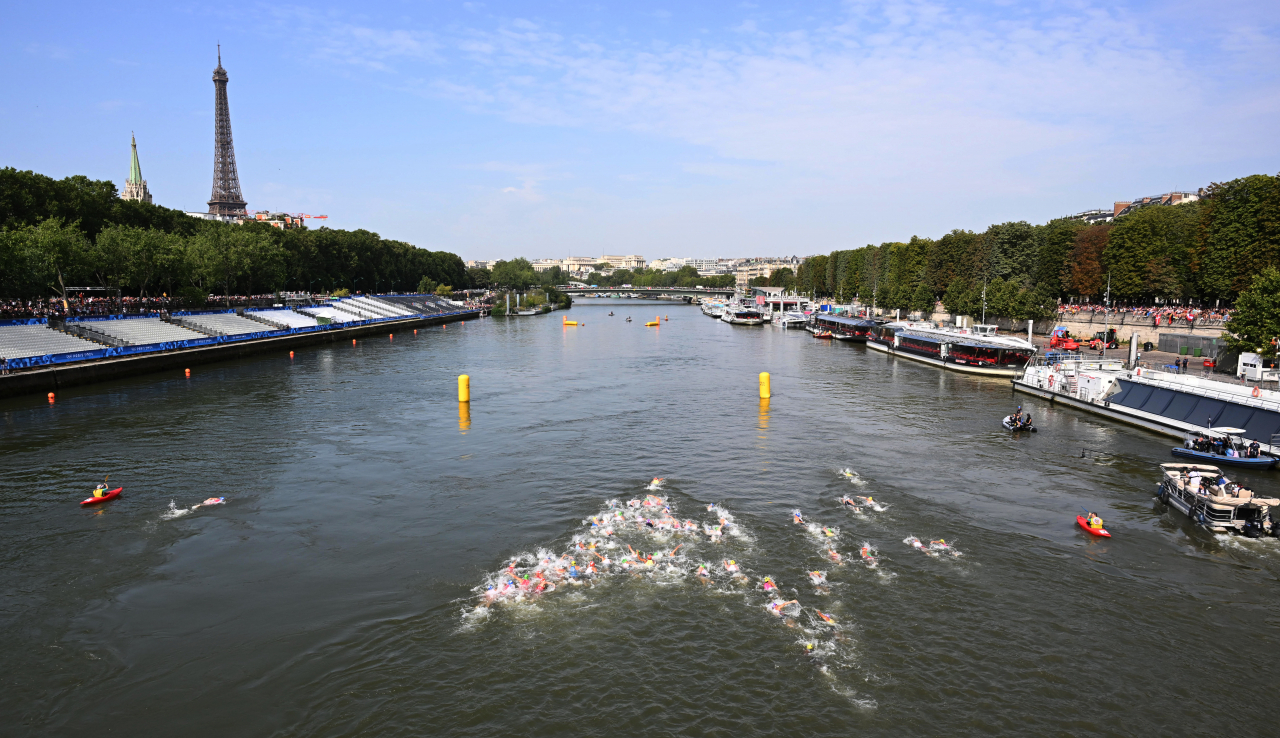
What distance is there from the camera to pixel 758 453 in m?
31.3

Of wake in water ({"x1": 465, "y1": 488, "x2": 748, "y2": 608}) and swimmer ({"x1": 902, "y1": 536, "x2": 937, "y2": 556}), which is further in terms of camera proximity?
swimmer ({"x1": 902, "y1": 536, "x2": 937, "y2": 556})

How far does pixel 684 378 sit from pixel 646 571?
129 ft

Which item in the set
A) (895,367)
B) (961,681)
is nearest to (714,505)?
(961,681)

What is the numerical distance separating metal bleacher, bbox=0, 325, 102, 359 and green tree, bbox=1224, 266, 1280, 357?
7605 cm

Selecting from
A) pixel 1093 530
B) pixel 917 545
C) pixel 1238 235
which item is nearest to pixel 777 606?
pixel 917 545

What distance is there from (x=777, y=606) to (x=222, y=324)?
7584 centimetres

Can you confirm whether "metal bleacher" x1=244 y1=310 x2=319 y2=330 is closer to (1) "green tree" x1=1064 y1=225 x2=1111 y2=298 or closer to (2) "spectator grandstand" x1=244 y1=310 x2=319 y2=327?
(2) "spectator grandstand" x1=244 y1=310 x2=319 y2=327

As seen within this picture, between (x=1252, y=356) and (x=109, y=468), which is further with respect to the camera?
(x=1252, y=356)

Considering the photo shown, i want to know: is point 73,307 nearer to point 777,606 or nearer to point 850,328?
point 777,606

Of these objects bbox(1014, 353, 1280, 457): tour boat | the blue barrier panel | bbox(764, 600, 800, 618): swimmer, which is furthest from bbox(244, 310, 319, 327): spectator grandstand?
bbox(764, 600, 800, 618): swimmer

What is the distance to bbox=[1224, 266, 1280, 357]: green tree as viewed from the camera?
39812mm

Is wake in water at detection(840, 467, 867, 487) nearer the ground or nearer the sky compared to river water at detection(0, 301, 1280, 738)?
nearer the sky

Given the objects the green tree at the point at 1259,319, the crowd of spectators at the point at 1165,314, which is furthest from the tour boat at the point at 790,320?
the green tree at the point at 1259,319

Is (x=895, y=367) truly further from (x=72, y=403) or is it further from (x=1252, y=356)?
(x=72, y=403)
